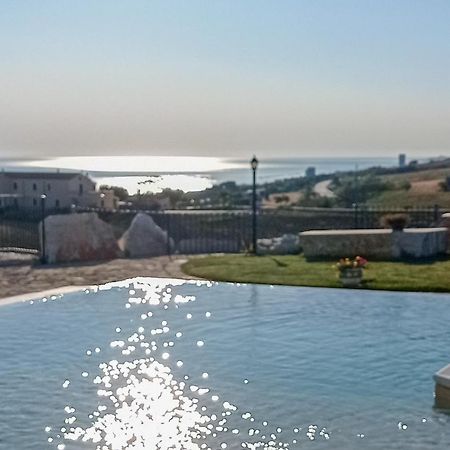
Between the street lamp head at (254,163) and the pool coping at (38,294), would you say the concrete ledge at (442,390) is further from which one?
the street lamp head at (254,163)

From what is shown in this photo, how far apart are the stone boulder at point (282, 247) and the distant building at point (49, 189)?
1758 cm

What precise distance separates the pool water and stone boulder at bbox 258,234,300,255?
14.7 feet

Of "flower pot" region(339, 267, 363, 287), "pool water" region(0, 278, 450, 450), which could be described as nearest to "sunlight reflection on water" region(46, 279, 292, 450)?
"pool water" region(0, 278, 450, 450)

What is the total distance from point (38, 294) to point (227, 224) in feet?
38.4

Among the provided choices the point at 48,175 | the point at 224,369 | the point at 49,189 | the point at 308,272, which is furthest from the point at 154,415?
the point at 48,175

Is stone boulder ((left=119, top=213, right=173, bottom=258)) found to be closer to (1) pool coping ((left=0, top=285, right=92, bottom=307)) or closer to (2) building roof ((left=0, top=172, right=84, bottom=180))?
(1) pool coping ((left=0, top=285, right=92, bottom=307))

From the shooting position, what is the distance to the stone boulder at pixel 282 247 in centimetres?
1730

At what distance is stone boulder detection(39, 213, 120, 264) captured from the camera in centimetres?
1616

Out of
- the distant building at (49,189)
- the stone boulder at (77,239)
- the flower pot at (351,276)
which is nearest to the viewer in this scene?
the flower pot at (351,276)

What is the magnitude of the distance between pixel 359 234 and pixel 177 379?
861 centimetres

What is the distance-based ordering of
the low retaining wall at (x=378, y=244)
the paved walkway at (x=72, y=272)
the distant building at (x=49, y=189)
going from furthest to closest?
the distant building at (x=49, y=189) → the low retaining wall at (x=378, y=244) → the paved walkway at (x=72, y=272)

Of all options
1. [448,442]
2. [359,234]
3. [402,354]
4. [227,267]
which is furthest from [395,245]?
[448,442]

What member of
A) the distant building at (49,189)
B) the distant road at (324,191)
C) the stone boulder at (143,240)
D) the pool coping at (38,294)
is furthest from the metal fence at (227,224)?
the distant road at (324,191)

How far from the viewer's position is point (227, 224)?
935 inches
